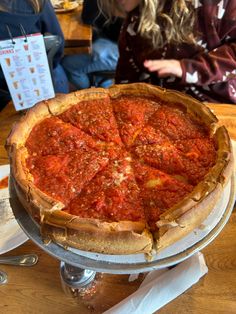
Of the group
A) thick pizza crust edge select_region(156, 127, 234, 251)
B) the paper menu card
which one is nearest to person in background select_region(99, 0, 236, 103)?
the paper menu card

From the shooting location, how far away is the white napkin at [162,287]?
0.81 meters

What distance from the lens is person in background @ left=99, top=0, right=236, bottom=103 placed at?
1433 mm

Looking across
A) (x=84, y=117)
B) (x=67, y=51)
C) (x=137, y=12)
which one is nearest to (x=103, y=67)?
(x=67, y=51)

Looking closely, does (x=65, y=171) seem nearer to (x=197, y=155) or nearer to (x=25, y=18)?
(x=197, y=155)

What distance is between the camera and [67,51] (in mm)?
2156

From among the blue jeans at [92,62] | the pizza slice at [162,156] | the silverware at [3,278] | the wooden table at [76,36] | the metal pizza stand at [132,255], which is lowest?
the blue jeans at [92,62]

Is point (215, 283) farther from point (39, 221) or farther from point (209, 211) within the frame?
point (39, 221)

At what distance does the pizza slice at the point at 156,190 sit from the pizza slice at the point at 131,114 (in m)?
0.14

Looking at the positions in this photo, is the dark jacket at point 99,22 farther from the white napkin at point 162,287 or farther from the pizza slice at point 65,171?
the white napkin at point 162,287

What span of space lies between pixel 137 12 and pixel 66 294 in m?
1.20

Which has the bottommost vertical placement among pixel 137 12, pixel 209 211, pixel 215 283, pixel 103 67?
pixel 103 67

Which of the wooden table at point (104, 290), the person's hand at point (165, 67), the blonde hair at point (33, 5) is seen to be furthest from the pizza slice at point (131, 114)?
the blonde hair at point (33, 5)

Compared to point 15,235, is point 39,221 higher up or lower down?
higher up

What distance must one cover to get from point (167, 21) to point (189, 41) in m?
0.13
